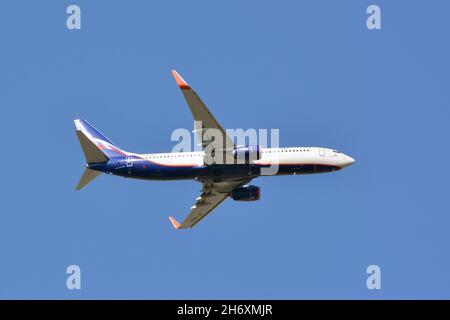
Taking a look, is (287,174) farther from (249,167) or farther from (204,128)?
(204,128)

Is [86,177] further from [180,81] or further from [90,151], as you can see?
[180,81]

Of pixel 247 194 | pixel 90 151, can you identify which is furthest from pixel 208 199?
pixel 90 151

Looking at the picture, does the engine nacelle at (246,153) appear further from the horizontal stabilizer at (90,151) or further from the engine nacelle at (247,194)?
the horizontal stabilizer at (90,151)

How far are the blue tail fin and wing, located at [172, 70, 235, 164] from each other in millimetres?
8524

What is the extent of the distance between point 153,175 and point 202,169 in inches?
189

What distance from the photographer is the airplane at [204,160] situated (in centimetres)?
9688

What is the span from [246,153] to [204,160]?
414 centimetres

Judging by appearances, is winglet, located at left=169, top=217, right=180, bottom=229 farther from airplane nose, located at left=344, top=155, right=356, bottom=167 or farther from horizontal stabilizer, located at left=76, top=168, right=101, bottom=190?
airplane nose, located at left=344, top=155, right=356, bottom=167

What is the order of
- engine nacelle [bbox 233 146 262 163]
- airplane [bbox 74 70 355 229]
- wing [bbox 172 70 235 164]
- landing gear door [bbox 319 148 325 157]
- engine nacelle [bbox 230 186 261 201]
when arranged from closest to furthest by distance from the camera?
wing [bbox 172 70 235 164] < airplane [bbox 74 70 355 229] < engine nacelle [bbox 233 146 262 163] < landing gear door [bbox 319 148 325 157] < engine nacelle [bbox 230 186 261 201]

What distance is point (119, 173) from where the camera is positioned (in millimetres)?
98188

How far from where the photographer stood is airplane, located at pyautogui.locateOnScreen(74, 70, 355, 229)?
318 ft

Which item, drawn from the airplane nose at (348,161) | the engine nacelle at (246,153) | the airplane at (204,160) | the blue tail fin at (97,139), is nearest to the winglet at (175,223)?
the airplane at (204,160)

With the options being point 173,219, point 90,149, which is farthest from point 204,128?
point 173,219

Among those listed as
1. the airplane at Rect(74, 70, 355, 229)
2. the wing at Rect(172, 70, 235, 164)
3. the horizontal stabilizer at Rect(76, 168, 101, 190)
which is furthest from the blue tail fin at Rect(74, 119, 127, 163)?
the wing at Rect(172, 70, 235, 164)
